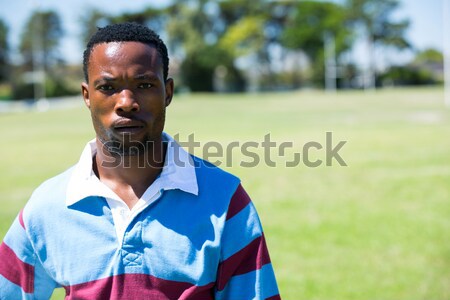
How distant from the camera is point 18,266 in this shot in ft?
5.74

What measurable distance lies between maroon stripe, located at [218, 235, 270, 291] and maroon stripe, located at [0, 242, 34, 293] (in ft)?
1.98

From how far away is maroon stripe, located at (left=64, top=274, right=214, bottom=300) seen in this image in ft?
5.44

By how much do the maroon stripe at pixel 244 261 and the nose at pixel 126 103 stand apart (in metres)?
0.53

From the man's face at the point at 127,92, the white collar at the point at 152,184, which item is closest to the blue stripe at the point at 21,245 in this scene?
the white collar at the point at 152,184

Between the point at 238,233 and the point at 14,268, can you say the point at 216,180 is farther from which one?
the point at 14,268

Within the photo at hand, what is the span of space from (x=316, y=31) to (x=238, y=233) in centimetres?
7991

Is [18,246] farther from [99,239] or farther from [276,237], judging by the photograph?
[276,237]

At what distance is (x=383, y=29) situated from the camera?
256ft

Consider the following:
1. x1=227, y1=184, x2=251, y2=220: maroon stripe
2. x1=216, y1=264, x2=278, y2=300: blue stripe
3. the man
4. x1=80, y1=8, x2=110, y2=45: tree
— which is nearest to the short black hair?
the man

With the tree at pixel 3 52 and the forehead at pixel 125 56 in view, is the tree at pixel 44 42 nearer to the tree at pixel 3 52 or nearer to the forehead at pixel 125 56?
the tree at pixel 3 52

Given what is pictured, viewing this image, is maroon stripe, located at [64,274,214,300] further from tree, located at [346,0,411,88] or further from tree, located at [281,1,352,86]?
tree, located at [346,0,411,88]

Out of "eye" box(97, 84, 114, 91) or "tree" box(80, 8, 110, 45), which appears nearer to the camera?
"eye" box(97, 84, 114, 91)

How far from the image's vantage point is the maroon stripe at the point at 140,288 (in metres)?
1.66

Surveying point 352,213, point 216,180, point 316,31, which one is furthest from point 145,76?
point 316,31
